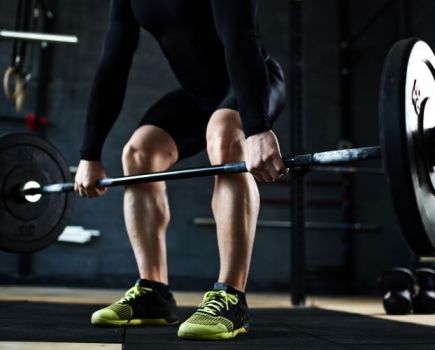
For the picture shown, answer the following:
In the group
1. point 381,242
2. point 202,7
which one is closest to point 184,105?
point 202,7

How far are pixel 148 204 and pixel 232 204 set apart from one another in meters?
0.34

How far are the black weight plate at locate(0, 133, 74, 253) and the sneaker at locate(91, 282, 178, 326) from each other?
498 mm

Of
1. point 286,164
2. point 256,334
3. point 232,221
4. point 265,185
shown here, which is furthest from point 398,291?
point 265,185

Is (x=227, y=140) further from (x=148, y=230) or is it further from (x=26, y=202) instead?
(x=26, y=202)

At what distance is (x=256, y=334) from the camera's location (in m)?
1.46

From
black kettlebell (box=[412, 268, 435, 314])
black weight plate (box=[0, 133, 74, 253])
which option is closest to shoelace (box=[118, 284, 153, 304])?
black weight plate (box=[0, 133, 74, 253])

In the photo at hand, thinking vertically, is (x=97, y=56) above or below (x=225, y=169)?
above

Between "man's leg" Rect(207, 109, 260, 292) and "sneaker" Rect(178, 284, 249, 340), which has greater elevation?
"man's leg" Rect(207, 109, 260, 292)

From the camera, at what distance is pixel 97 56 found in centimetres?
511

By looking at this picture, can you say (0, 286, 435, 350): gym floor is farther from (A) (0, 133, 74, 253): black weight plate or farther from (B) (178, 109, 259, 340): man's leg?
(A) (0, 133, 74, 253): black weight plate

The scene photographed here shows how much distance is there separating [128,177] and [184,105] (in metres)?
0.34

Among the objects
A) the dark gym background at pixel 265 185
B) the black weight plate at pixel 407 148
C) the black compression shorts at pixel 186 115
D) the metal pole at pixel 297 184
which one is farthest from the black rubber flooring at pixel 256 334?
the dark gym background at pixel 265 185

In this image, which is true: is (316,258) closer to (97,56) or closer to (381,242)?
(381,242)

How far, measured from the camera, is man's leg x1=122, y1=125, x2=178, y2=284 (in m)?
1.59
